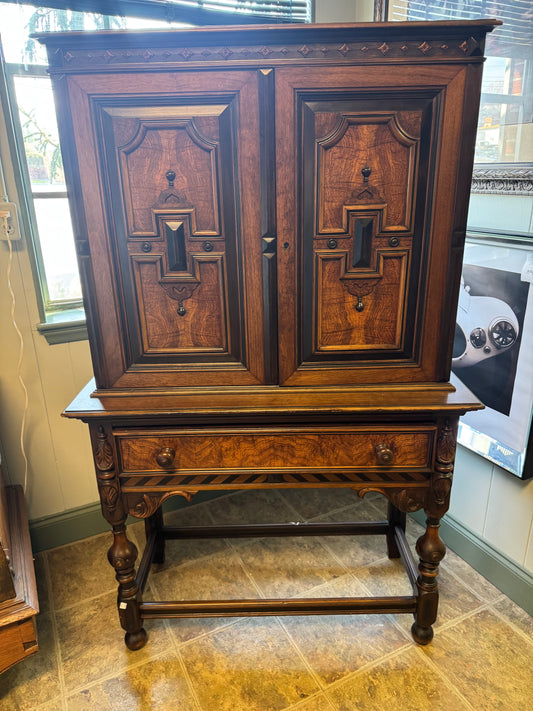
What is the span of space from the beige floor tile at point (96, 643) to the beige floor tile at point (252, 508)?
662 millimetres

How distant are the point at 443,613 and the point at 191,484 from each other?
1.10m

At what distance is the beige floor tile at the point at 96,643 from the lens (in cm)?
171

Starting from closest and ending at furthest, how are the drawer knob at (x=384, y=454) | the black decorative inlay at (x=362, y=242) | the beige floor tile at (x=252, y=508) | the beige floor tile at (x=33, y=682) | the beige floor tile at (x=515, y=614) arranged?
the black decorative inlay at (x=362, y=242), the drawer knob at (x=384, y=454), the beige floor tile at (x=33, y=682), the beige floor tile at (x=515, y=614), the beige floor tile at (x=252, y=508)

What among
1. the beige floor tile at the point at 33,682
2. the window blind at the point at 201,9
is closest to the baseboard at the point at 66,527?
the beige floor tile at the point at 33,682

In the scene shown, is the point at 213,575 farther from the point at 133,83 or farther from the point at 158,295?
the point at 133,83

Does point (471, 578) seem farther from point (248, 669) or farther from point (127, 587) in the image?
point (127, 587)

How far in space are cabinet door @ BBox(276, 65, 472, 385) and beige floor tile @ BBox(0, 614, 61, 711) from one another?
4.21 ft

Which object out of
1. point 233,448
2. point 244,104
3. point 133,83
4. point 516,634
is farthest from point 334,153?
point 516,634

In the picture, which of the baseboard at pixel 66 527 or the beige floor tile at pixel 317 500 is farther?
the beige floor tile at pixel 317 500

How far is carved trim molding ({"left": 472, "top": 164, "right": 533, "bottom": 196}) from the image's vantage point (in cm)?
165

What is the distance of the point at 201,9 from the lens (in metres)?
2.02

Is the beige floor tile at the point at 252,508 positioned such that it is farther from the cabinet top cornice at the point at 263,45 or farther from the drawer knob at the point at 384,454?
the cabinet top cornice at the point at 263,45

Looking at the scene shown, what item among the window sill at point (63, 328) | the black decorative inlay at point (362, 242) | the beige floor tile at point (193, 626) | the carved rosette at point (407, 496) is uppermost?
the black decorative inlay at point (362, 242)

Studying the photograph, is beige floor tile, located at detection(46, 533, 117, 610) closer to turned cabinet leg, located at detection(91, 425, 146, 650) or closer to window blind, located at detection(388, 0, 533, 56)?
turned cabinet leg, located at detection(91, 425, 146, 650)
